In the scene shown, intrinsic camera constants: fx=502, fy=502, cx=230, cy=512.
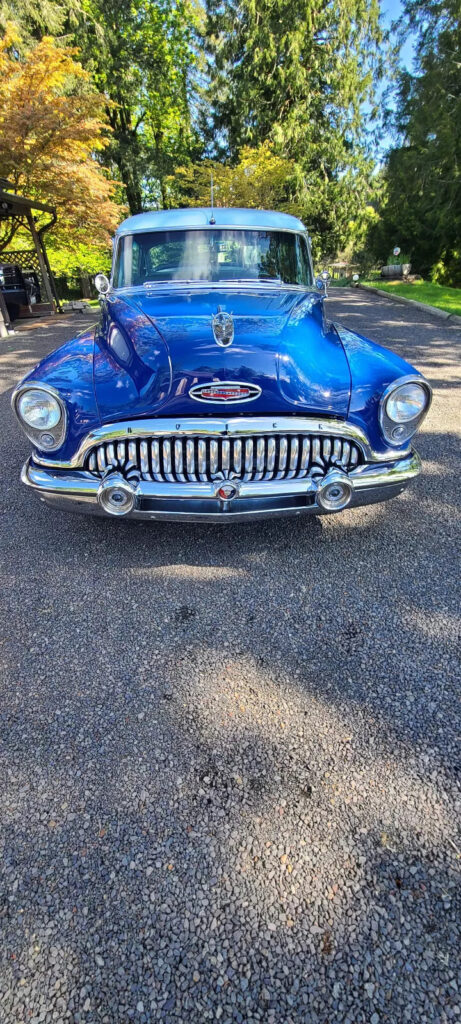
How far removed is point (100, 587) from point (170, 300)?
1.63 meters

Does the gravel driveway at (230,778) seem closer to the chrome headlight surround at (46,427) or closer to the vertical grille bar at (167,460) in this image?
the vertical grille bar at (167,460)

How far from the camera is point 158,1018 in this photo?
1.06m

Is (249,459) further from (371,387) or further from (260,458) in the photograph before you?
(371,387)

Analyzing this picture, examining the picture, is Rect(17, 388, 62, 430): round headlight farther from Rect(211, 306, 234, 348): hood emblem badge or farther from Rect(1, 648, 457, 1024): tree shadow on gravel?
Rect(1, 648, 457, 1024): tree shadow on gravel

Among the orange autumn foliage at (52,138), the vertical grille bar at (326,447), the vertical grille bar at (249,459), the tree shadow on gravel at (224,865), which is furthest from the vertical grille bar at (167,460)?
the orange autumn foliage at (52,138)

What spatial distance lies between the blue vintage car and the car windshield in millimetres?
1113

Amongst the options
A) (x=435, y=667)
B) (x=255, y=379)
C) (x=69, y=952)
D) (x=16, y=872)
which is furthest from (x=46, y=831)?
(x=255, y=379)

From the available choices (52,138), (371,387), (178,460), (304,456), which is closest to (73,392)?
(178,460)

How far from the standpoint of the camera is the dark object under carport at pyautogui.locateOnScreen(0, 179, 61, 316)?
1166 centimetres

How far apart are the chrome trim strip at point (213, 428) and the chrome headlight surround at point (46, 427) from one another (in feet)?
0.40

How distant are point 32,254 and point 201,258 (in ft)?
43.3

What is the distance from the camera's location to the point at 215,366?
2.25 m

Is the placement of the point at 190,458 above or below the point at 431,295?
below

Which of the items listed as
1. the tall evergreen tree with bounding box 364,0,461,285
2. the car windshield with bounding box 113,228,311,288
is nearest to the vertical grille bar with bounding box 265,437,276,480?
the car windshield with bounding box 113,228,311,288
